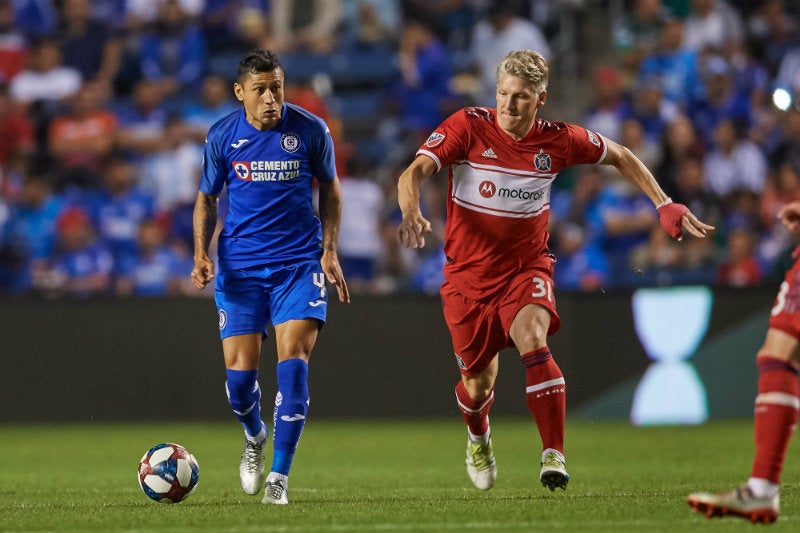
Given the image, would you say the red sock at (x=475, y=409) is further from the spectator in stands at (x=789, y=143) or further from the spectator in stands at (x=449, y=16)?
the spectator in stands at (x=449, y=16)

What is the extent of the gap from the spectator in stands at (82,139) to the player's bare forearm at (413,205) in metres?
9.06

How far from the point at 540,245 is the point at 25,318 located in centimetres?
752

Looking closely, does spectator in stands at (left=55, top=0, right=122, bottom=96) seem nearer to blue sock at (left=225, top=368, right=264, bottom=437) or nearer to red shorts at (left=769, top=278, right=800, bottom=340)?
blue sock at (left=225, top=368, right=264, bottom=437)

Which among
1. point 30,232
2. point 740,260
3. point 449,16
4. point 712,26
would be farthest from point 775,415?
point 449,16

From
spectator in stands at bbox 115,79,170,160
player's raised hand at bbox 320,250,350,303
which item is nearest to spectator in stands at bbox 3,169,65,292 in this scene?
A: spectator in stands at bbox 115,79,170,160

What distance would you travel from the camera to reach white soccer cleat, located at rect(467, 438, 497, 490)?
824 cm

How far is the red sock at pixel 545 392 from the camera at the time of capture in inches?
295

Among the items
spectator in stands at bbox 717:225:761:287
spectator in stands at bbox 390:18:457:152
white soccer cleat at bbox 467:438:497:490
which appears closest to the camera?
white soccer cleat at bbox 467:438:497:490

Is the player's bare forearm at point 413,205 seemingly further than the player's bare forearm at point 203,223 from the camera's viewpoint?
No

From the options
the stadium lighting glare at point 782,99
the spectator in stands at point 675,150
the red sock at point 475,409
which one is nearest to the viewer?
the stadium lighting glare at point 782,99

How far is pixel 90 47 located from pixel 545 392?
11451 millimetres

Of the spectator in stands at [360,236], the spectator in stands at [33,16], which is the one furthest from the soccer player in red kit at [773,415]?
the spectator in stands at [33,16]

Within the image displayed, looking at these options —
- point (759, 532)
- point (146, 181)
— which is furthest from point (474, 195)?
point (146, 181)

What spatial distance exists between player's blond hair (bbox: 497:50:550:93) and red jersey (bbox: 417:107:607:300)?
0.37 meters
